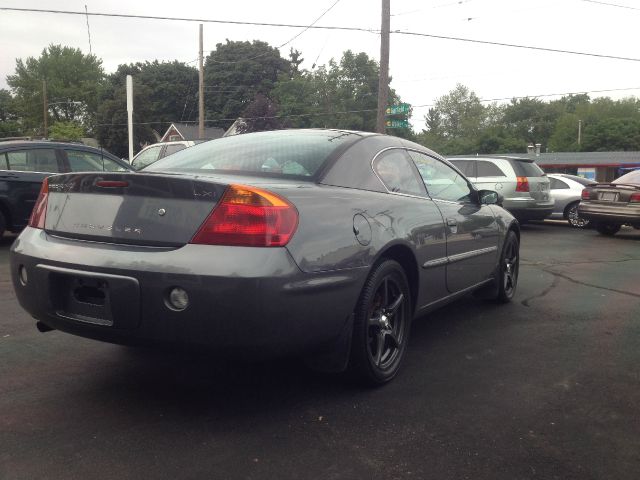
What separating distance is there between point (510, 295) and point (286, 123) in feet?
176

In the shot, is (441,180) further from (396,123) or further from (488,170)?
(396,123)

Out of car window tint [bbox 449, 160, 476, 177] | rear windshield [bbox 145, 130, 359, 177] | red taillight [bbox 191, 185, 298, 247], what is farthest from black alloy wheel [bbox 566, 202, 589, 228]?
red taillight [bbox 191, 185, 298, 247]

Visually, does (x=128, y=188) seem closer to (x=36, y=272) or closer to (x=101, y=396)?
(x=36, y=272)

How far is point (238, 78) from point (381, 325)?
223ft

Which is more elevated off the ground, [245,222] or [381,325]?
[245,222]

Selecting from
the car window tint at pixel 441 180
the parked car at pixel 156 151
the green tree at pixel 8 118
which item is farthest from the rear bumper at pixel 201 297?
the green tree at pixel 8 118

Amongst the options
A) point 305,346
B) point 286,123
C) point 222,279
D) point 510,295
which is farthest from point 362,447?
point 286,123

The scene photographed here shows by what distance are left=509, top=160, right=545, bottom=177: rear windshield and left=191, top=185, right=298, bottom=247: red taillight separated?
35.5 feet

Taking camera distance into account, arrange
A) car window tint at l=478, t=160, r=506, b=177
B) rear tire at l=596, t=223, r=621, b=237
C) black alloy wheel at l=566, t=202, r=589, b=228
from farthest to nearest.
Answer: black alloy wheel at l=566, t=202, r=589, b=228
car window tint at l=478, t=160, r=506, b=177
rear tire at l=596, t=223, r=621, b=237

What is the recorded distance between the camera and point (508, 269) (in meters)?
5.80

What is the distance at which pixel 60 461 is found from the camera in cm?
255

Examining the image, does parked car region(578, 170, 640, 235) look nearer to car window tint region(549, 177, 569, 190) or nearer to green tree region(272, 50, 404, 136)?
car window tint region(549, 177, 569, 190)

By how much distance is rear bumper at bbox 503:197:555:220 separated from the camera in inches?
494

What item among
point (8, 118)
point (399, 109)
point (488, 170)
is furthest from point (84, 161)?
point (8, 118)
